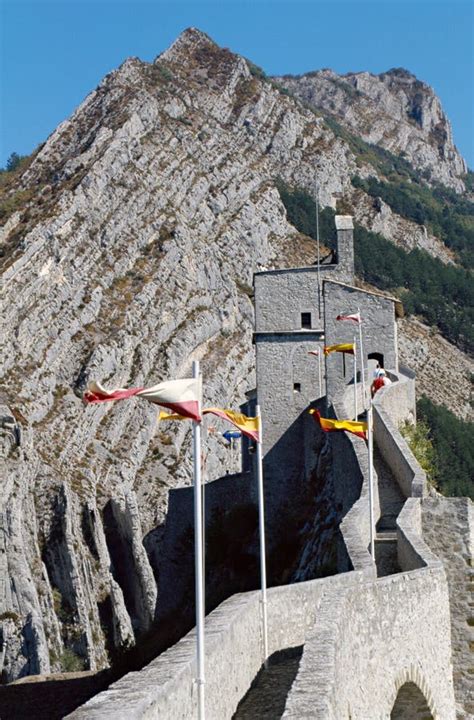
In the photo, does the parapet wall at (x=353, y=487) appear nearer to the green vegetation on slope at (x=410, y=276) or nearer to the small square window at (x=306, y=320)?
the small square window at (x=306, y=320)

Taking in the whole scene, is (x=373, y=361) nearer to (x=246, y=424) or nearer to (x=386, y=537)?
(x=386, y=537)

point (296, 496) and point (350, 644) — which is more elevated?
point (296, 496)

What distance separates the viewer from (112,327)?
88.3 metres

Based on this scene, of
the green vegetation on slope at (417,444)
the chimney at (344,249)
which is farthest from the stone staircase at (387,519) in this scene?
the chimney at (344,249)

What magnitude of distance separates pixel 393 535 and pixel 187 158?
3562 inches

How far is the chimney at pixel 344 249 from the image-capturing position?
126 feet

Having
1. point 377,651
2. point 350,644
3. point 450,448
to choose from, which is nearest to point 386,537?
point 377,651

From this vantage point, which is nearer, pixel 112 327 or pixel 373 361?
pixel 373 361

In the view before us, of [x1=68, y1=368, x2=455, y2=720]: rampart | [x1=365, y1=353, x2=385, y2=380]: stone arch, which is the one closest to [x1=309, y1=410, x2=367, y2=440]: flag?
[x1=68, y1=368, x2=455, y2=720]: rampart

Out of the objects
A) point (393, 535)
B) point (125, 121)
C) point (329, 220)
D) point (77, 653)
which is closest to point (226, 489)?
point (393, 535)

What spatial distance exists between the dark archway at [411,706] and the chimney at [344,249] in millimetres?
22723

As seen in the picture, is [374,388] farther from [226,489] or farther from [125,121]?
[125,121]

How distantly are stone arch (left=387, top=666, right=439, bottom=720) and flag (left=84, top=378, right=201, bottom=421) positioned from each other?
218 inches

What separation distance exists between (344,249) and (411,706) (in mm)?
24101
